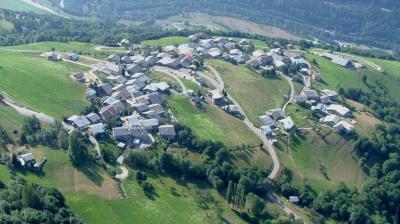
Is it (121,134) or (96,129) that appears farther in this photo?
(121,134)

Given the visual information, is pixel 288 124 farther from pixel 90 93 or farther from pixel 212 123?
pixel 90 93

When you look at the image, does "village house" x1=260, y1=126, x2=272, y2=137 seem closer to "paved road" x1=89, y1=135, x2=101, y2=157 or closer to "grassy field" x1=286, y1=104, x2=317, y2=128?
"grassy field" x1=286, y1=104, x2=317, y2=128

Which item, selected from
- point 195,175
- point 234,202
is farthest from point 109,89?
point 234,202

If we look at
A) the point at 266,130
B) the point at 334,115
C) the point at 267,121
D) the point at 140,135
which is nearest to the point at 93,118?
the point at 140,135

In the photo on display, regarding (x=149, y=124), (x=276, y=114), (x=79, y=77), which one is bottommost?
(x=276, y=114)

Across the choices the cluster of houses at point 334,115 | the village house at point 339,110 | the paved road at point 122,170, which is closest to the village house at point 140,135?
the paved road at point 122,170

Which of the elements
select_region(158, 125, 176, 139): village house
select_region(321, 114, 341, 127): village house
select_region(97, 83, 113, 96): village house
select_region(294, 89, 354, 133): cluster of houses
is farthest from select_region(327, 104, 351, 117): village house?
select_region(97, 83, 113, 96): village house
